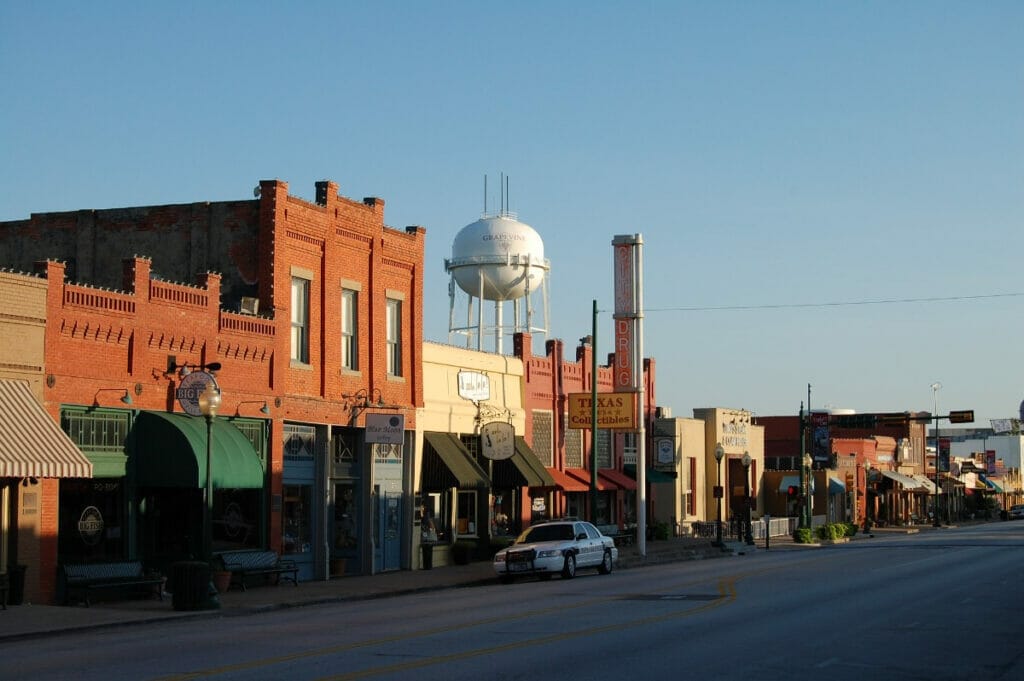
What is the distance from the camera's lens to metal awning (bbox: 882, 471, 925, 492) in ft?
343

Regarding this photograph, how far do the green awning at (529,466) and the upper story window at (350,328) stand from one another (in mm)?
10240

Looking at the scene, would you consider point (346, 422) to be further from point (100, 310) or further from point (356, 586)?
point (100, 310)

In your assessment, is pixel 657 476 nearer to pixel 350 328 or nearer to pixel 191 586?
pixel 350 328

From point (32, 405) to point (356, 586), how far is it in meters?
10.4

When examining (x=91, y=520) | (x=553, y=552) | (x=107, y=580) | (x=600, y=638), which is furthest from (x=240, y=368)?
(x=600, y=638)

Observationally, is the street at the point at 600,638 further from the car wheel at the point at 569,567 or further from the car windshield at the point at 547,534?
the car windshield at the point at 547,534

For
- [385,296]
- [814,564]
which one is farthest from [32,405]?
[814,564]

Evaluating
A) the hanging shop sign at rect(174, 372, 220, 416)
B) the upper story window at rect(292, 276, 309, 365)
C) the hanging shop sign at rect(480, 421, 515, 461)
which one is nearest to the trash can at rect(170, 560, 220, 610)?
the hanging shop sign at rect(174, 372, 220, 416)

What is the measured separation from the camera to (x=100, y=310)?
29.5 meters

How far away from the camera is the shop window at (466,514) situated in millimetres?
45719

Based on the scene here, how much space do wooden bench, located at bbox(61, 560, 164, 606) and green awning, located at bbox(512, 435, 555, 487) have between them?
1975 centimetres

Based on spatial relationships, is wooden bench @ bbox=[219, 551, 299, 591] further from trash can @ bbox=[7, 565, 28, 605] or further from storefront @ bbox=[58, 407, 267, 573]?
trash can @ bbox=[7, 565, 28, 605]

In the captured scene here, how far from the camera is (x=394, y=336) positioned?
41500 mm

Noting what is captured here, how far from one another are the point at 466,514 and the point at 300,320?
11.9 meters
